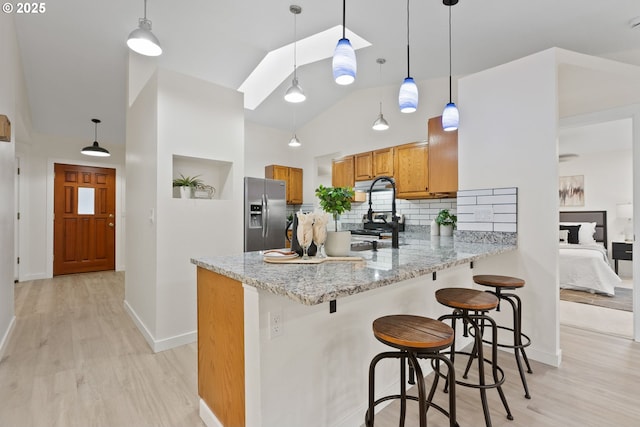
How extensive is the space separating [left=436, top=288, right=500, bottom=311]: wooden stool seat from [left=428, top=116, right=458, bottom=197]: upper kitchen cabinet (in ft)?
5.56

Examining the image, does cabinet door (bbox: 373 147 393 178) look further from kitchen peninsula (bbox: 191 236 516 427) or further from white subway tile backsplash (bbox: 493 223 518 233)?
kitchen peninsula (bbox: 191 236 516 427)

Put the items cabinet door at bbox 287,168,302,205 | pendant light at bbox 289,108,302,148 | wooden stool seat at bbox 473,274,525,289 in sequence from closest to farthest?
wooden stool seat at bbox 473,274,525,289 < pendant light at bbox 289,108,302,148 < cabinet door at bbox 287,168,302,205

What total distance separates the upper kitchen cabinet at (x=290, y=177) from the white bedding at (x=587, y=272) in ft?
14.8

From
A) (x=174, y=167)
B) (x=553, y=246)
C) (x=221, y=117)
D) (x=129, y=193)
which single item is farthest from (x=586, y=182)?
(x=129, y=193)

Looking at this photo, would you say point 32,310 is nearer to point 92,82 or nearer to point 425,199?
point 92,82

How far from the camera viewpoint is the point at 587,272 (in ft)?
14.0

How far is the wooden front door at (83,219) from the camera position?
18.4 ft

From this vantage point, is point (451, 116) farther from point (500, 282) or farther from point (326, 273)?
point (326, 273)

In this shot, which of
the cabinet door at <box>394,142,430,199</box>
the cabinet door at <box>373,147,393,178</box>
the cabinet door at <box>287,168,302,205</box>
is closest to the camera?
the cabinet door at <box>394,142,430,199</box>

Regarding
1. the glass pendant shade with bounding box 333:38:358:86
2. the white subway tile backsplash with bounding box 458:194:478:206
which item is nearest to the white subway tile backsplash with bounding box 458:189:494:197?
the white subway tile backsplash with bounding box 458:194:478:206

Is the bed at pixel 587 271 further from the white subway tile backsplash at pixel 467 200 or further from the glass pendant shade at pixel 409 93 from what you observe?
the glass pendant shade at pixel 409 93

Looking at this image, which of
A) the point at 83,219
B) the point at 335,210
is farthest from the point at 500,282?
the point at 83,219

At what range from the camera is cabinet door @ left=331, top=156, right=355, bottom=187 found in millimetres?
4957

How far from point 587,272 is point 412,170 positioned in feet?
9.70
